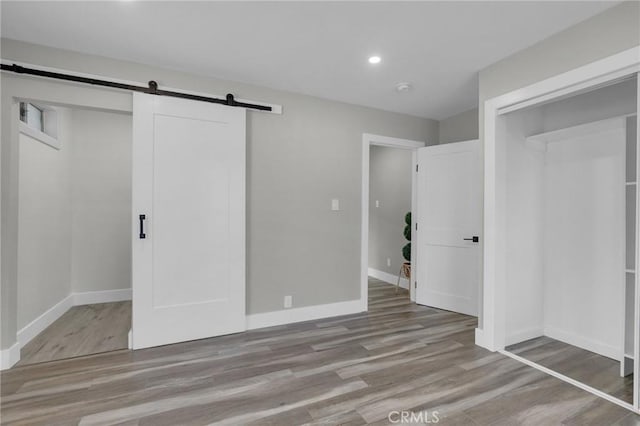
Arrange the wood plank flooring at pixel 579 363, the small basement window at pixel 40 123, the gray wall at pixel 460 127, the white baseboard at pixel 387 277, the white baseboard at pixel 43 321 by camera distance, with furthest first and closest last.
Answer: the white baseboard at pixel 387 277 → the gray wall at pixel 460 127 → the small basement window at pixel 40 123 → the white baseboard at pixel 43 321 → the wood plank flooring at pixel 579 363

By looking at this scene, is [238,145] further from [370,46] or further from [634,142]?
[634,142]

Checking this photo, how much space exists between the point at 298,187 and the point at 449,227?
6.24 ft

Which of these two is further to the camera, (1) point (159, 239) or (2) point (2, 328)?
(1) point (159, 239)

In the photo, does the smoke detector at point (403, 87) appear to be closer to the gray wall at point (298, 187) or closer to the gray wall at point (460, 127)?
the gray wall at point (298, 187)

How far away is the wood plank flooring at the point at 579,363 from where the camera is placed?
85.2 inches

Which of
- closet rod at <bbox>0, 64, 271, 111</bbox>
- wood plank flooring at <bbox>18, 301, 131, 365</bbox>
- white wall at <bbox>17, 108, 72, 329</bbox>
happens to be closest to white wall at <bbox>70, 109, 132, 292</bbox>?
white wall at <bbox>17, 108, 72, 329</bbox>

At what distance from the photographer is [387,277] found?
552 cm

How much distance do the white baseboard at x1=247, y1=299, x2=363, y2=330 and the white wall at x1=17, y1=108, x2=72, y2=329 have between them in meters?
2.05

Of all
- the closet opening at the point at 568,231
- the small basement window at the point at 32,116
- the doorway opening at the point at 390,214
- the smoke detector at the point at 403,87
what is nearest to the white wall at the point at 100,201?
the small basement window at the point at 32,116

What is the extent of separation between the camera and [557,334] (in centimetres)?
298

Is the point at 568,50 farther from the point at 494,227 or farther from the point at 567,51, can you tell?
the point at 494,227

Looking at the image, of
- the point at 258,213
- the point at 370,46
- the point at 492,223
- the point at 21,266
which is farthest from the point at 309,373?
the point at 21,266

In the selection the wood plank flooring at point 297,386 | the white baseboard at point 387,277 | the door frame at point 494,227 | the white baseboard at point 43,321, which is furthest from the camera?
the white baseboard at point 387,277

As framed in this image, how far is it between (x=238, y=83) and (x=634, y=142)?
10.6 ft
